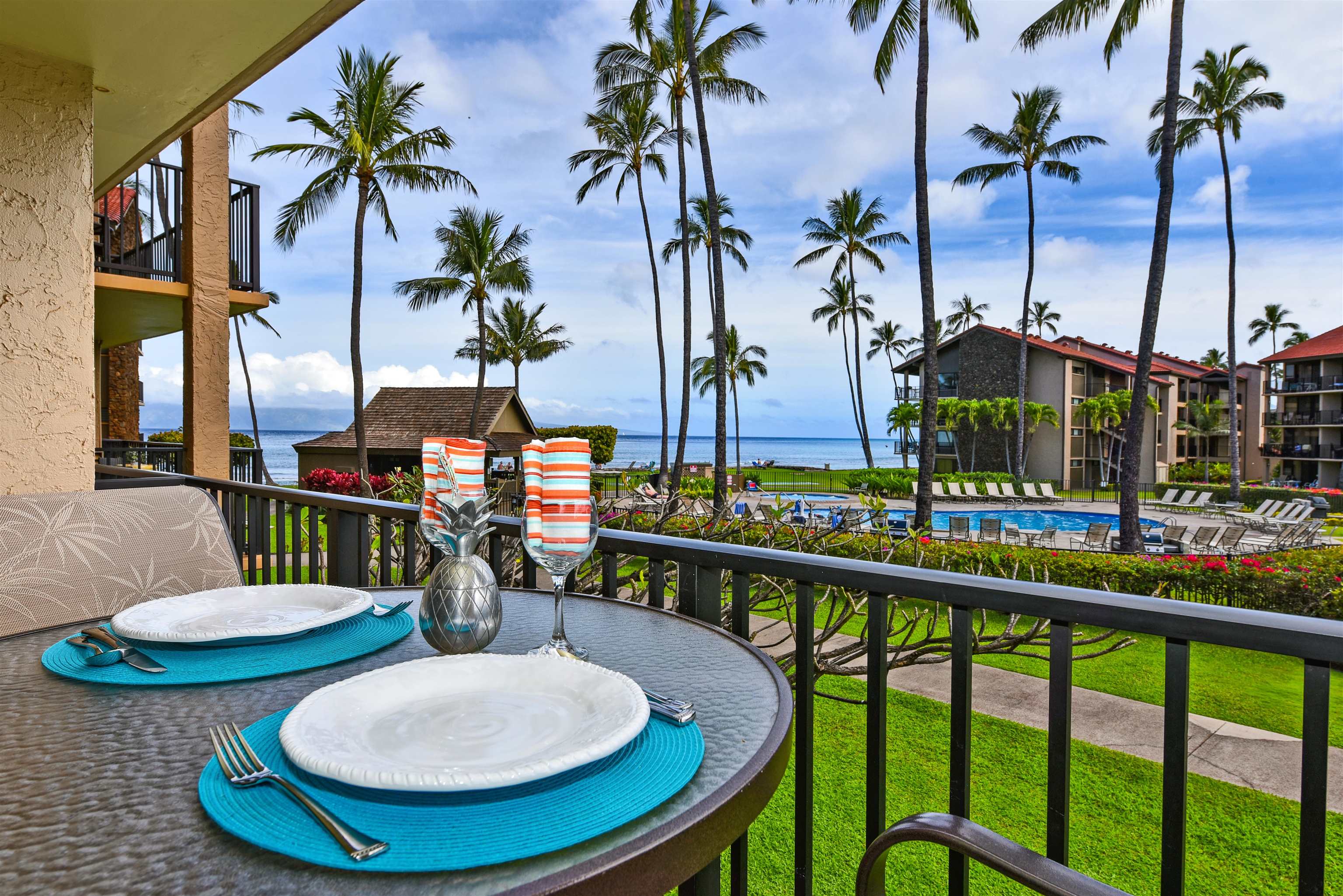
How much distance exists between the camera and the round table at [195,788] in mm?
502

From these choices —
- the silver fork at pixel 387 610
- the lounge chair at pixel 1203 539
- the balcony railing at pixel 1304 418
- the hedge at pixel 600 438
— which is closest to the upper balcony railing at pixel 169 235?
the silver fork at pixel 387 610

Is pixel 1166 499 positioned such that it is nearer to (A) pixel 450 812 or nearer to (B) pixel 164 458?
(B) pixel 164 458

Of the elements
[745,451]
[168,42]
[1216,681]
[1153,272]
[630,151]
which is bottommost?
[1216,681]

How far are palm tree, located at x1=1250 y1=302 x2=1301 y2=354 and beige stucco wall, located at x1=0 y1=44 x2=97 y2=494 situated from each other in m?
60.8

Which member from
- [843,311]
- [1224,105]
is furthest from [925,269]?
[843,311]

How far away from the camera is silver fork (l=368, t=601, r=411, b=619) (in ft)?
4.11

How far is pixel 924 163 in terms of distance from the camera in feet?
37.7

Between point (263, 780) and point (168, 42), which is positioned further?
point (168, 42)

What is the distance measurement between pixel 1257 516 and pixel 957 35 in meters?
14.2

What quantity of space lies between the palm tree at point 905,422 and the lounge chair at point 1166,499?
27.6ft

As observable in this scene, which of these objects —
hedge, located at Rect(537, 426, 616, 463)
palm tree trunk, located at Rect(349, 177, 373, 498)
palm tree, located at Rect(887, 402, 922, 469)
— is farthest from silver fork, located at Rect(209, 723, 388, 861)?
palm tree, located at Rect(887, 402, 922, 469)

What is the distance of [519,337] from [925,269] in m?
21.6

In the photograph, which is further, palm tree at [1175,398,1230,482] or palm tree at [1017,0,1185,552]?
palm tree at [1175,398,1230,482]

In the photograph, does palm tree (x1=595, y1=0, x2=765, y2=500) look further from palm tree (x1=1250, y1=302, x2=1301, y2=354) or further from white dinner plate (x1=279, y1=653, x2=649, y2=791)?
palm tree (x1=1250, y1=302, x2=1301, y2=354)
